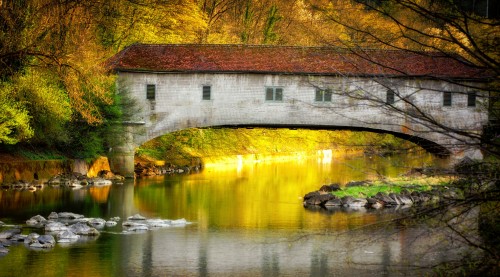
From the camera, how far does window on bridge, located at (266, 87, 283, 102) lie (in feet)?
95.1

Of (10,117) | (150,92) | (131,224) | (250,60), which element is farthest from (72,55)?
(250,60)

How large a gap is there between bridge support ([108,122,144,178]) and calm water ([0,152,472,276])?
725 millimetres

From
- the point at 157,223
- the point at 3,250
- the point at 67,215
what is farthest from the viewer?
the point at 67,215

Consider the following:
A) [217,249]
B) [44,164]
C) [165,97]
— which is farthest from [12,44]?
[217,249]

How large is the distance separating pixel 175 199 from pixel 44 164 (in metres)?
5.41

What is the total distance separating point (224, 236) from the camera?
17.5 meters

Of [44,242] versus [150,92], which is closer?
[44,242]

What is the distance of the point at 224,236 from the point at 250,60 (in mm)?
12680

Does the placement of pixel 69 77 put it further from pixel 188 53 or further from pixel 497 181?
pixel 497 181

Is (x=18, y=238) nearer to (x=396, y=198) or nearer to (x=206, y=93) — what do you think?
(x=396, y=198)

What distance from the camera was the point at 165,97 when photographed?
96.0 feet

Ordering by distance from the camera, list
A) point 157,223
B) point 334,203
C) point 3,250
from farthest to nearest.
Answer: point 334,203 → point 157,223 → point 3,250

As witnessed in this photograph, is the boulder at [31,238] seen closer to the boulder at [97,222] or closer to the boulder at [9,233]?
the boulder at [9,233]

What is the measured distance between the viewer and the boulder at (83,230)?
1708 centimetres
